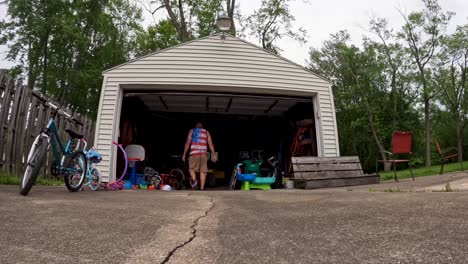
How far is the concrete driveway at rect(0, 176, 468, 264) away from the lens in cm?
219

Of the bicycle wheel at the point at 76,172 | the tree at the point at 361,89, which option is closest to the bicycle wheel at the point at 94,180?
the bicycle wheel at the point at 76,172

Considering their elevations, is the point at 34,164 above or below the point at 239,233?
above

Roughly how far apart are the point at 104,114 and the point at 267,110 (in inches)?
251

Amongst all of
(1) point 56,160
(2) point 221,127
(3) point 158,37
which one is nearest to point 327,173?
(1) point 56,160

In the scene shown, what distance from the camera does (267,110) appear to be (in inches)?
538

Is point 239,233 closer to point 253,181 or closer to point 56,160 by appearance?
point 56,160

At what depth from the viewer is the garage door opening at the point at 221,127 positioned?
467 inches

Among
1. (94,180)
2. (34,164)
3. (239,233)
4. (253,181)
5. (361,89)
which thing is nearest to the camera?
(239,233)

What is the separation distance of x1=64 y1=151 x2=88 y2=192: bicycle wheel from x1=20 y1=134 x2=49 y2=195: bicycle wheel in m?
0.81

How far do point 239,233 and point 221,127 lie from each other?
1302 cm

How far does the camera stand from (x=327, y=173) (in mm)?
8438

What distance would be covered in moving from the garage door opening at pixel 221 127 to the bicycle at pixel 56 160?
175 inches

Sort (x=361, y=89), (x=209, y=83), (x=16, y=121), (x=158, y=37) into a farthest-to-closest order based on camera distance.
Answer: (x=361, y=89) → (x=158, y=37) → (x=209, y=83) → (x=16, y=121)

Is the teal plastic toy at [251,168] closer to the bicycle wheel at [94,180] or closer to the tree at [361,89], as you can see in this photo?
the bicycle wheel at [94,180]
